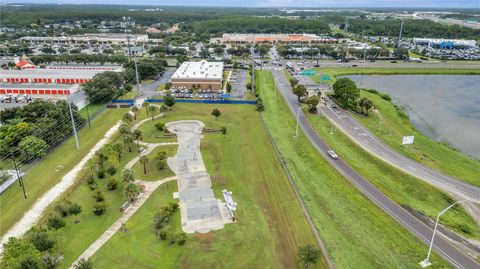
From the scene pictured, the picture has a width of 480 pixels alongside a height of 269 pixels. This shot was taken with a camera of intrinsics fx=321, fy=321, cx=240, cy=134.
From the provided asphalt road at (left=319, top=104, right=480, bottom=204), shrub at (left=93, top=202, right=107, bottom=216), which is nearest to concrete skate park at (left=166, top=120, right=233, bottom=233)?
shrub at (left=93, top=202, right=107, bottom=216)

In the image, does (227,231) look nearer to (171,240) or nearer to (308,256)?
(171,240)

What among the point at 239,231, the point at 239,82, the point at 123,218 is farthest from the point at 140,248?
the point at 239,82

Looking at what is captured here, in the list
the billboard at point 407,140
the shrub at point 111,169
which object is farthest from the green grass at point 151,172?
the billboard at point 407,140

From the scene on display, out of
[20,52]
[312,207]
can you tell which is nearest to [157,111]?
[312,207]

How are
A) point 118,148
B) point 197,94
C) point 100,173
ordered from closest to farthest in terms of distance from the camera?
point 100,173, point 118,148, point 197,94

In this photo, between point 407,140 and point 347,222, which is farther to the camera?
point 407,140

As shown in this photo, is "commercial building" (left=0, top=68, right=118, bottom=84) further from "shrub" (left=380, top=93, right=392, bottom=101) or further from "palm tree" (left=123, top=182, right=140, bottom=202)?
"shrub" (left=380, top=93, right=392, bottom=101)
